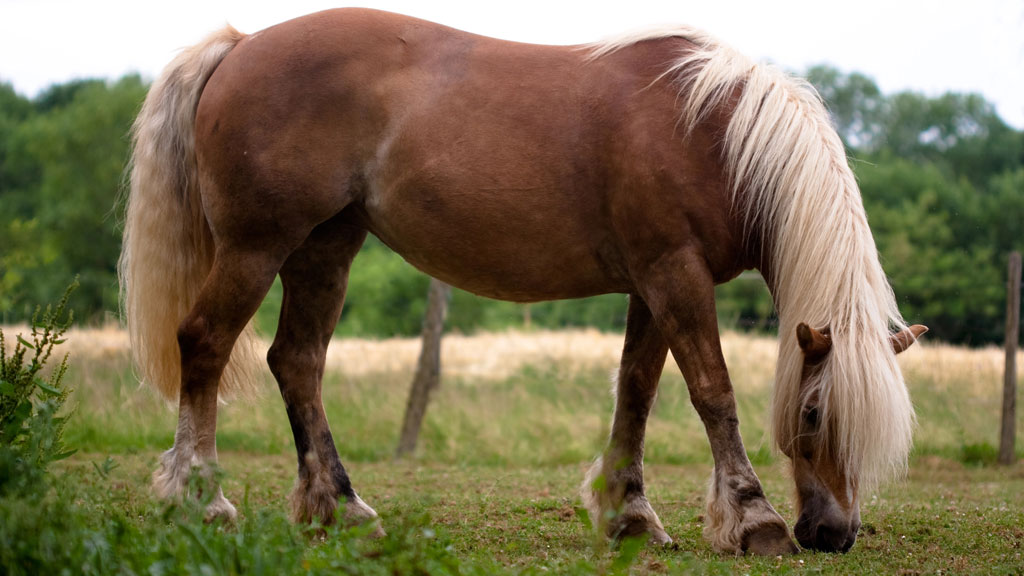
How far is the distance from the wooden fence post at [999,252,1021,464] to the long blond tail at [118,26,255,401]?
7.57m

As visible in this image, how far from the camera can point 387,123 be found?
13.1 ft

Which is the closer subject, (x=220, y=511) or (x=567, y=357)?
(x=220, y=511)

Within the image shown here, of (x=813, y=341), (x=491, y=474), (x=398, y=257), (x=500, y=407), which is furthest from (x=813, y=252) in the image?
(x=398, y=257)

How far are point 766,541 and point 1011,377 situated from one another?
21.1ft

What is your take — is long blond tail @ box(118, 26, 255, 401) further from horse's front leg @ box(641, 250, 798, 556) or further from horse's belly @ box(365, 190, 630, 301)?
horse's front leg @ box(641, 250, 798, 556)

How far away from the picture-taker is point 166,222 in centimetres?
433

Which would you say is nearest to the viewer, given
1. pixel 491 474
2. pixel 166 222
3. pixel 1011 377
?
pixel 166 222

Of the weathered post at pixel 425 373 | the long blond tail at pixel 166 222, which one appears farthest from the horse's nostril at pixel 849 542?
the weathered post at pixel 425 373

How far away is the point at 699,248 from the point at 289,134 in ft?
6.24

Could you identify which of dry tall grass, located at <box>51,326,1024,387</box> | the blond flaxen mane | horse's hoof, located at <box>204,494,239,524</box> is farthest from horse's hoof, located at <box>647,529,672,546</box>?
dry tall grass, located at <box>51,326,1024,387</box>

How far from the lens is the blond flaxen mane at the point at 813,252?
334 centimetres

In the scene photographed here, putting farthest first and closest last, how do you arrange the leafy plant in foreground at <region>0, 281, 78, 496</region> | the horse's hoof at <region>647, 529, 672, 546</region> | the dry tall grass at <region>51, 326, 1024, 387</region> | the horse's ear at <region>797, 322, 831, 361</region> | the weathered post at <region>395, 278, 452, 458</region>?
the dry tall grass at <region>51, 326, 1024, 387</region>
the weathered post at <region>395, 278, 452, 458</region>
the horse's hoof at <region>647, 529, 672, 546</region>
the horse's ear at <region>797, 322, 831, 361</region>
the leafy plant in foreground at <region>0, 281, 78, 496</region>

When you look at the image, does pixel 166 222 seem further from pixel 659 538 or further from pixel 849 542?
pixel 849 542

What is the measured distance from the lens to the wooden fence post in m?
8.40
